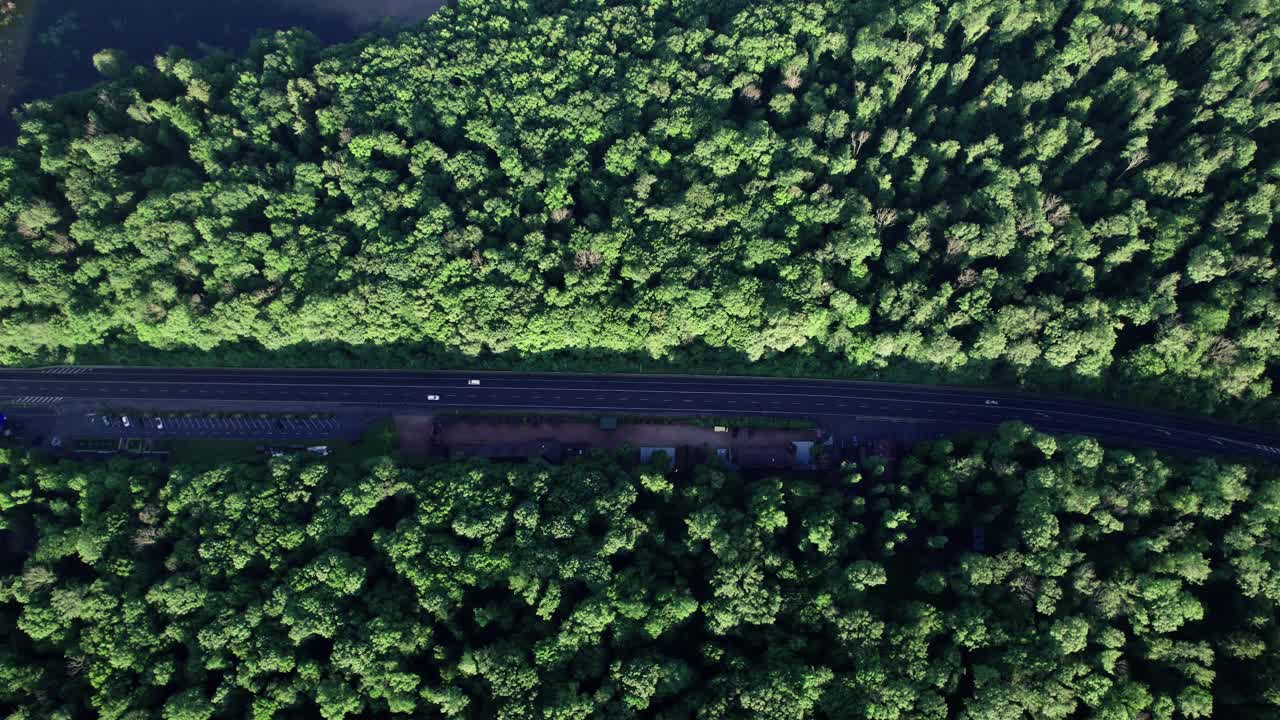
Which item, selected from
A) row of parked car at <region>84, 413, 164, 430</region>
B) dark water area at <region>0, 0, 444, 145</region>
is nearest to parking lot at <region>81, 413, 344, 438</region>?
row of parked car at <region>84, 413, 164, 430</region>

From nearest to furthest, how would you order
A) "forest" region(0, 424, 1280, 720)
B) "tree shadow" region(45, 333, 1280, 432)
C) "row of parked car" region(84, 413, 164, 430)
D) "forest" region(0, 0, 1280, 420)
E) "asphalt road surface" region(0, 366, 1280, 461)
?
"forest" region(0, 424, 1280, 720), "forest" region(0, 0, 1280, 420), "tree shadow" region(45, 333, 1280, 432), "asphalt road surface" region(0, 366, 1280, 461), "row of parked car" region(84, 413, 164, 430)

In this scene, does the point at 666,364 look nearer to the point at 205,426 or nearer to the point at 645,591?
the point at 645,591

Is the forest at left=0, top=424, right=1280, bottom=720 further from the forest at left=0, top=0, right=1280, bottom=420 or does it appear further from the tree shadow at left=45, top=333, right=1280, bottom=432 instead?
the forest at left=0, top=0, right=1280, bottom=420

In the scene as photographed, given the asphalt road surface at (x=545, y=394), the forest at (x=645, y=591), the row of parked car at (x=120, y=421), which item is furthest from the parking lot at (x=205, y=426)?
the forest at (x=645, y=591)

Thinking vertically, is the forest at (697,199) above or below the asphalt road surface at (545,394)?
above

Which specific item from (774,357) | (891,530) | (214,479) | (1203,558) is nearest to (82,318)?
(214,479)

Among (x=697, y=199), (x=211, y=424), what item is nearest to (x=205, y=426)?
(x=211, y=424)

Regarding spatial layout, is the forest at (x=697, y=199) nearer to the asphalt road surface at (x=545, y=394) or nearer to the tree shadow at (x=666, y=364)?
the tree shadow at (x=666, y=364)
